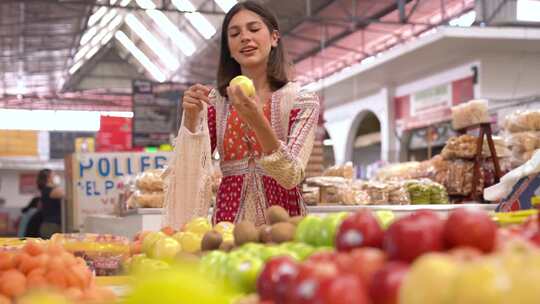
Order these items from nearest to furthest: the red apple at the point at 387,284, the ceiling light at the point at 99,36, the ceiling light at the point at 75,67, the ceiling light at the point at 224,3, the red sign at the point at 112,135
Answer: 1. the red apple at the point at 387,284
2. the red sign at the point at 112,135
3. the ceiling light at the point at 224,3
4. the ceiling light at the point at 99,36
5. the ceiling light at the point at 75,67

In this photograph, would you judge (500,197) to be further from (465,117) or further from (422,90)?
(422,90)

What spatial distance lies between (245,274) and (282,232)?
1.04 ft

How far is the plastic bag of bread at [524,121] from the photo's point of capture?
17.4 ft

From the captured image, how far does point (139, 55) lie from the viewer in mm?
29297

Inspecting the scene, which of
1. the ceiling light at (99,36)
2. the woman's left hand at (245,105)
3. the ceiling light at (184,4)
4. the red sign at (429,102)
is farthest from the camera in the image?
the ceiling light at (99,36)

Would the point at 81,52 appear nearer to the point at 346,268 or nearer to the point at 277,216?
the point at 277,216

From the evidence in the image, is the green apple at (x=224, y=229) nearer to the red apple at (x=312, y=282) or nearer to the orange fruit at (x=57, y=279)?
the orange fruit at (x=57, y=279)

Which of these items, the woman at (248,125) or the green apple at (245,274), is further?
the woman at (248,125)

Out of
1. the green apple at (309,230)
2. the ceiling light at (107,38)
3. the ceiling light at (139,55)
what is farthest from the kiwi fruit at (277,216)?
the ceiling light at (139,55)

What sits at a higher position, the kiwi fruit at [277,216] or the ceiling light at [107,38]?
the ceiling light at [107,38]

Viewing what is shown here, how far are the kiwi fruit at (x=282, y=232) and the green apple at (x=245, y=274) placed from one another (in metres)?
0.27

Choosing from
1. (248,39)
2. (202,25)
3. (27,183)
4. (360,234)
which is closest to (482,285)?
(360,234)

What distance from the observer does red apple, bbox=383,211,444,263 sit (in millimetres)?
1074

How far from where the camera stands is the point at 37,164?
23.3 m
